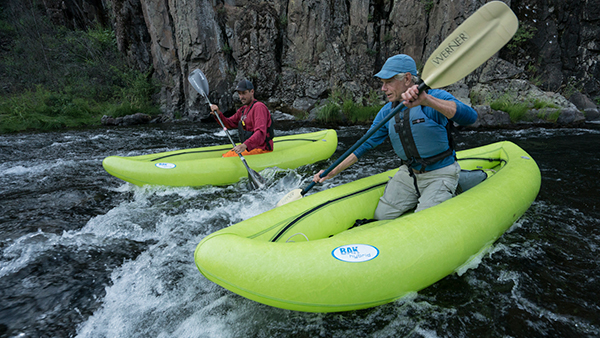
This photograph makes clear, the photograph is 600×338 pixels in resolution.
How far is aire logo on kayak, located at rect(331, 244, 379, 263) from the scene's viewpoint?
4.62ft

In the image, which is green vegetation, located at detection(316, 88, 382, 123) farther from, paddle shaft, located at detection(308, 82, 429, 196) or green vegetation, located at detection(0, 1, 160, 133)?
green vegetation, located at detection(0, 1, 160, 133)

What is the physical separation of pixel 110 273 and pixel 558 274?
292 cm

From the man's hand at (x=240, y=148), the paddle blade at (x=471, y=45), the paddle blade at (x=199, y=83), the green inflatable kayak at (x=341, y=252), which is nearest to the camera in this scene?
the green inflatable kayak at (x=341, y=252)

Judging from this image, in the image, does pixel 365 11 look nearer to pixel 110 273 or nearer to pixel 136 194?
pixel 136 194

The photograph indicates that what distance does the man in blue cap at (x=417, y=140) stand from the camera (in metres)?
1.85

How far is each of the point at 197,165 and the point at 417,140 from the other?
253cm

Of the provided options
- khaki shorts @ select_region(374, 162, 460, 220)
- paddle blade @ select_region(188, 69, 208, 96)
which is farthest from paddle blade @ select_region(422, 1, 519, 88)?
paddle blade @ select_region(188, 69, 208, 96)

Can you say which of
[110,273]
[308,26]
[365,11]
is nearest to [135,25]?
[308,26]

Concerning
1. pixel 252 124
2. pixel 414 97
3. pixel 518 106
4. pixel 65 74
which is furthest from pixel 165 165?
pixel 65 74

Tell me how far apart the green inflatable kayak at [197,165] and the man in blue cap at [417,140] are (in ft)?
6.33

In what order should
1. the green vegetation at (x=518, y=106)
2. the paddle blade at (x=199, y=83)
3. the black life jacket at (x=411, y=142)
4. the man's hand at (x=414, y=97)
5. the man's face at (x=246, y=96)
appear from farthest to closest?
the green vegetation at (x=518, y=106) → the paddle blade at (x=199, y=83) → the man's face at (x=246, y=96) → the black life jacket at (x=411, y=142) → the man's hand at (x=414, y=97)

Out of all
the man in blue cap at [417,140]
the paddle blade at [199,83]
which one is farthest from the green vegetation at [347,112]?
the man in blue cap at [417,140]

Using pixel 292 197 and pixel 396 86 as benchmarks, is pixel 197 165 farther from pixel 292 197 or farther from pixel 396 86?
pixel 396 86

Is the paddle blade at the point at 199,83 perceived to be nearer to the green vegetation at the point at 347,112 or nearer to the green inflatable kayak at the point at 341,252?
the green inflatable kayak at the point at 341,252
